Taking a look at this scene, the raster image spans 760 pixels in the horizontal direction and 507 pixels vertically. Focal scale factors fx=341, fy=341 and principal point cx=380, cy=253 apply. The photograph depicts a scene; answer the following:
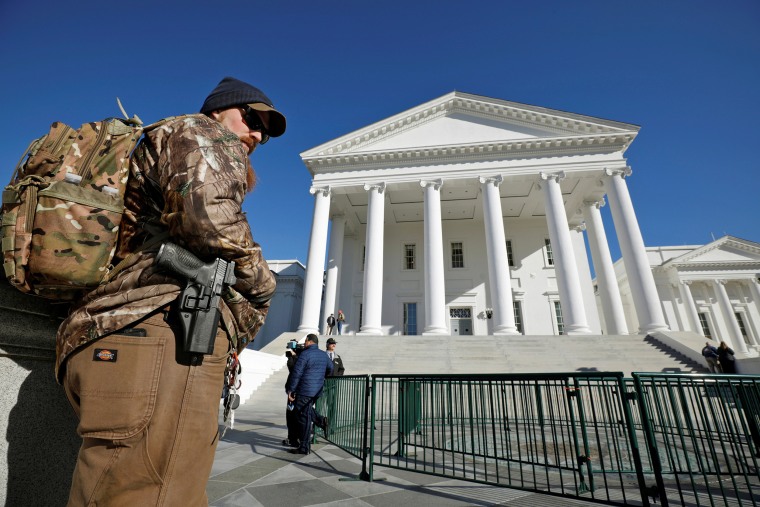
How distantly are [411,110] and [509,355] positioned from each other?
1724 cm

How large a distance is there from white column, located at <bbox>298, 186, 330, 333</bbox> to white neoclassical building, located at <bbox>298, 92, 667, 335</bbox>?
3.0 inches

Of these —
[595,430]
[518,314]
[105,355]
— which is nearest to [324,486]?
[595,430]

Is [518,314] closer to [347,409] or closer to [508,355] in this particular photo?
[508,355]

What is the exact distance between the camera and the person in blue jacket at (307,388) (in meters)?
5.31

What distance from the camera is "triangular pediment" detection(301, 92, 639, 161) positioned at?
68.5 ft

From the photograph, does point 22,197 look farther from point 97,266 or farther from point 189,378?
point 189,378

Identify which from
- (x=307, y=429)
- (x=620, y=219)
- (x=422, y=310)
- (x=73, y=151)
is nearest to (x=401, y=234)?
(x=422, y=310)

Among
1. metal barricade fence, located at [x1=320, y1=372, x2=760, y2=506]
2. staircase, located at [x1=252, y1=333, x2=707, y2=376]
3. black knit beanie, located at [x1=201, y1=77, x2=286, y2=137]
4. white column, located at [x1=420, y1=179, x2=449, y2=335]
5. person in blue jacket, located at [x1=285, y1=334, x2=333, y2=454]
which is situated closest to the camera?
black knit beanie, located at [x1=201, y1=77, x2=286, y2=137]

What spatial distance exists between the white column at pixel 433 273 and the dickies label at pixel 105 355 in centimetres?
1766

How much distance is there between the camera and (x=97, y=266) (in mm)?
1318

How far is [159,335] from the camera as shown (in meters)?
1.29

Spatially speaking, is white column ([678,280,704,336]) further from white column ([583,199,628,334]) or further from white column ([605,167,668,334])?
white column ([605,167,668,334])

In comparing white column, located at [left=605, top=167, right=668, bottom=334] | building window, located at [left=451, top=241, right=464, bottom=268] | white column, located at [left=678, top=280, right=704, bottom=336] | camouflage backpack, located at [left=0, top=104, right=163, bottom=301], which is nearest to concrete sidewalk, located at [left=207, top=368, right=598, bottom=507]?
camouflage backpack, located at [left=0, top=104, right=163, bottom=301]

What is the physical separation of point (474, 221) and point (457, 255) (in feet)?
10.4
